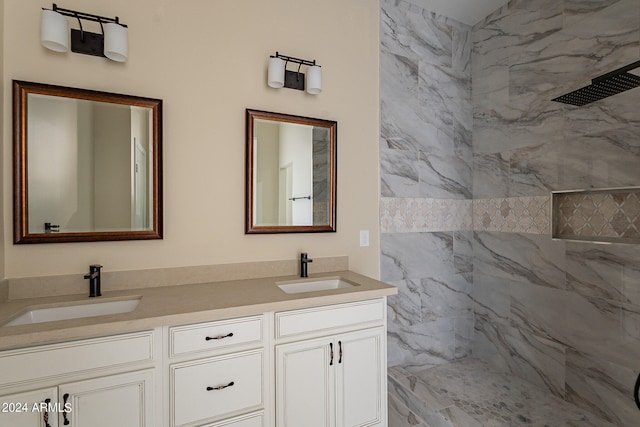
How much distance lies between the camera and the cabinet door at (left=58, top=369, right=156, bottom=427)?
119cm

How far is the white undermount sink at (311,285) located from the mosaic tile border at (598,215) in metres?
1.52

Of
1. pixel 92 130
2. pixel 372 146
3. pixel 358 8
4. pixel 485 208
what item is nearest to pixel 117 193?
pixel 92 130

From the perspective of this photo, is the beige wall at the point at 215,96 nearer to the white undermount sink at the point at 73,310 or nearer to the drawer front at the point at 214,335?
the white undermount sink at the point at 73,310

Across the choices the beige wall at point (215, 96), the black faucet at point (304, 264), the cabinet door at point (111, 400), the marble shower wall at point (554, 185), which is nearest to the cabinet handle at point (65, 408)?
the cabinet door at point (111, 400)

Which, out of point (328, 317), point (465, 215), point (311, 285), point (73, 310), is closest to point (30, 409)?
point (73, 310)

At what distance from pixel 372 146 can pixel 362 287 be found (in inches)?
44.3

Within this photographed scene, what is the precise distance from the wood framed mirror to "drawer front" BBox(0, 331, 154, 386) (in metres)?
0.63

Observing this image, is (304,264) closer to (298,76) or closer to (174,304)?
(174,304)

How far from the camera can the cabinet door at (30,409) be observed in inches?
43.9

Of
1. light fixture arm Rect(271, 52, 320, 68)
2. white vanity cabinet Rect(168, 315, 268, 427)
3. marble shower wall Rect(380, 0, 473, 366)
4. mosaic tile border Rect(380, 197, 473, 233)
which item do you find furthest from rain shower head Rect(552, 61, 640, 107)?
white vanity cabinet Rect(168, 315, 268, 427)

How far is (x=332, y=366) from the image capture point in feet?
5.39

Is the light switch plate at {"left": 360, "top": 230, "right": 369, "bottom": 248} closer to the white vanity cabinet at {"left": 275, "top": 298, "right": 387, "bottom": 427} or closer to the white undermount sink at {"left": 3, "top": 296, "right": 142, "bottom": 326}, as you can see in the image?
the white vanity cabinet at {"left": 275, "top": 298, "right": 387, "bottom": 427}

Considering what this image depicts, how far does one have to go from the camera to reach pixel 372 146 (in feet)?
7.89

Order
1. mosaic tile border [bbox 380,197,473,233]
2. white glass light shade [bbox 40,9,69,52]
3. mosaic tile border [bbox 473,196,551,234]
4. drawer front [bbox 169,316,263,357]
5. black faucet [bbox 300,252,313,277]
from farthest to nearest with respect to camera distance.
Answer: mosaic tile border [bbox 380,197,473,233], mosaic tile border [bbox 473,196,551,234], black faucet [bbox 300,252,313,277], white glass light shade [bbox 40,9,69,52], drawer front [bbox 169,316,263,357]
